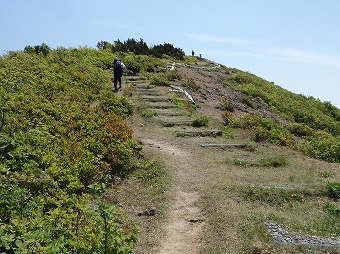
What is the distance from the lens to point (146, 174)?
39.2ft

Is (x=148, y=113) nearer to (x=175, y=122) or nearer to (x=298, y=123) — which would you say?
(x=175, y=122)

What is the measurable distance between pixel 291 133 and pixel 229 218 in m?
13.6

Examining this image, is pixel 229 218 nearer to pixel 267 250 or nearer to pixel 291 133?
pixel 267 250

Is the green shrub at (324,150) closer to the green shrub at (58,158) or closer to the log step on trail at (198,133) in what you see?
the log step on trail at (198,133)

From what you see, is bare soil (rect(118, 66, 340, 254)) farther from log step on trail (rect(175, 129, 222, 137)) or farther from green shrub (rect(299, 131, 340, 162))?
green shrub (rect(299, 131, 340, 162))

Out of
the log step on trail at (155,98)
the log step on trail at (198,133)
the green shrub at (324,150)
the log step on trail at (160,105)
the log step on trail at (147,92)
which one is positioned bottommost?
the green shrub at (324,150)

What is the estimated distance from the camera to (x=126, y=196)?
34.5 feet

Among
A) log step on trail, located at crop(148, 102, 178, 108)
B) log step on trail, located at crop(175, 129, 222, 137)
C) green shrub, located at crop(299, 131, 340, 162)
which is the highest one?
log step on trail, located at crop(148, 102, 178, 108)

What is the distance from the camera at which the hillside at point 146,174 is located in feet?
22.4

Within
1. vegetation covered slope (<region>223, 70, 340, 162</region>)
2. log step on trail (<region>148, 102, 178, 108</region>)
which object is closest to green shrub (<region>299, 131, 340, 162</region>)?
vegetation covered slope (<region>223, 70, 340, 162</region>)

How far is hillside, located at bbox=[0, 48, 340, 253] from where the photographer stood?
6.82 meters

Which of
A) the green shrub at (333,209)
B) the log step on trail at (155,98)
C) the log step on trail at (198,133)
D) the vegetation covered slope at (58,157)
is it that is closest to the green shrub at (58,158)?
the vegetation covered slope at (58,157)

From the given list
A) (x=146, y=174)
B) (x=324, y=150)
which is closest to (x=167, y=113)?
(x=324, y=150)

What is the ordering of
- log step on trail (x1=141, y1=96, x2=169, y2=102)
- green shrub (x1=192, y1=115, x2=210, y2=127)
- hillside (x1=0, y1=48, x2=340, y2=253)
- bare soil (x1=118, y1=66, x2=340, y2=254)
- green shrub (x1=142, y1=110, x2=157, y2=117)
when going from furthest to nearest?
1. log step on trail (x1=141, y1=96, x2=169, y2=102)
2. green shrub (x1=142, y1=110, x2=157, y2=117)
3. green shrub (x1=192, y1=115, x2=210, y2=127)
4. bare soil (x1=118, y1=66, x2=340, y2=254)
5. hillside (x1=0, y1=48, x2=340, y2=253)
